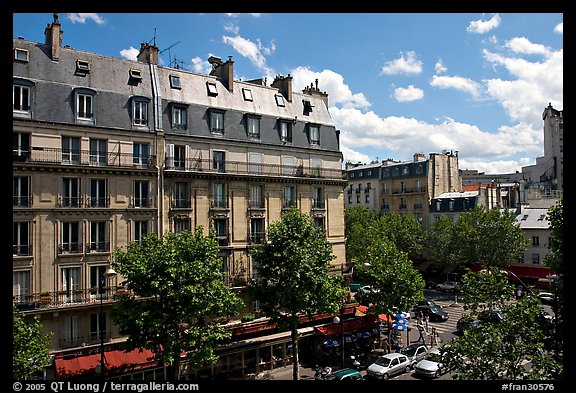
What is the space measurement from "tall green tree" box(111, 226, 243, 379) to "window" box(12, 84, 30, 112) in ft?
24.1

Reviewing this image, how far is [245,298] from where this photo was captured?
861 inches

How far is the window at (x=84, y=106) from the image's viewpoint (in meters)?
18.5

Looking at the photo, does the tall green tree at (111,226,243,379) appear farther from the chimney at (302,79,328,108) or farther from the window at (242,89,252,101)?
the chimney at (302,79,328,108)

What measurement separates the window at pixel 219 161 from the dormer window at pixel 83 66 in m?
6.72

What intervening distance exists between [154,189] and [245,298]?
7.01 metres

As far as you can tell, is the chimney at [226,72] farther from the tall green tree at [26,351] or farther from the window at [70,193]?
the tall green tree at [26,351]

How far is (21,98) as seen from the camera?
56.4ft

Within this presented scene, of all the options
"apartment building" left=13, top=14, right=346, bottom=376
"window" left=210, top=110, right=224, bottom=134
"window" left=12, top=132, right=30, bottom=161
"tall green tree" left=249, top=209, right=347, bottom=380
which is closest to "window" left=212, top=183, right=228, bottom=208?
"apartment building" left=13, top=14, right=346, bottom=376

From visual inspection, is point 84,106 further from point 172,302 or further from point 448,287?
point 448,287

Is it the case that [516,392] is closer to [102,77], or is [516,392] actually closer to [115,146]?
[115,146]

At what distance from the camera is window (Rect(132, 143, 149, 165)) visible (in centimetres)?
1962

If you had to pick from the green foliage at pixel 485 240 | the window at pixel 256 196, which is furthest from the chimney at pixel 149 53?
the green foliage at pixel 485 240

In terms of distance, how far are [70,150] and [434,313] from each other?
23.7 metres
